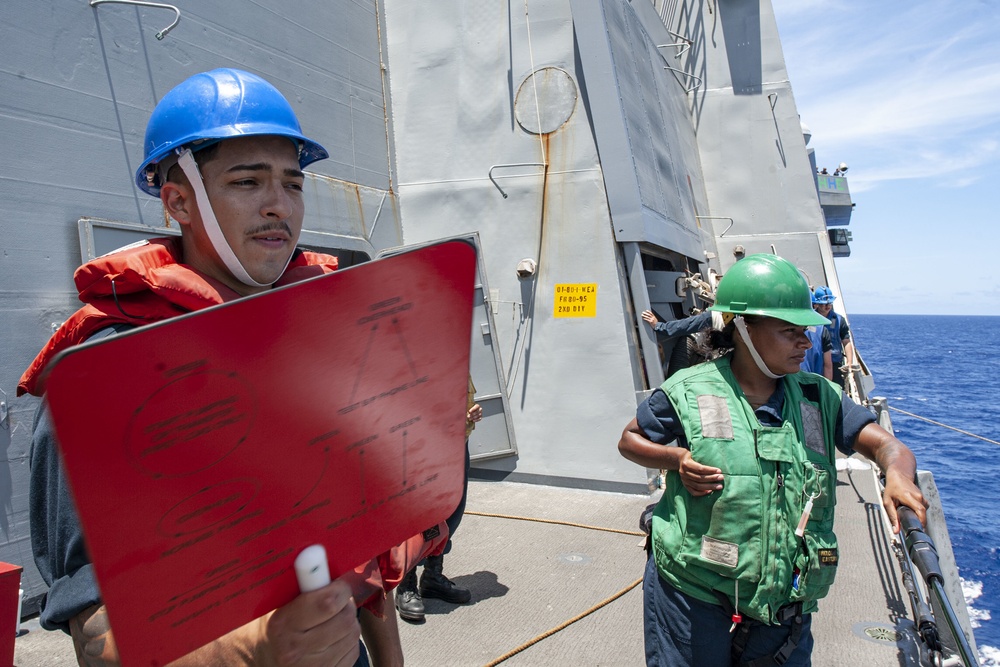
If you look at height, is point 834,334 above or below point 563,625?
above

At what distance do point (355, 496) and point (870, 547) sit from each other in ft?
17.0

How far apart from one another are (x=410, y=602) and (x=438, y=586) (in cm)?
29

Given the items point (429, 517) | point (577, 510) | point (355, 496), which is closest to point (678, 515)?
point (429, 517)

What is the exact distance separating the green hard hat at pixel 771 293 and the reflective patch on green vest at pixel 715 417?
1.15 ft

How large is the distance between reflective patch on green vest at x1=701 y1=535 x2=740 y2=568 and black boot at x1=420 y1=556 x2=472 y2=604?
2.47 metres

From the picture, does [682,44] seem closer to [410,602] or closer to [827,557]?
[410,602]

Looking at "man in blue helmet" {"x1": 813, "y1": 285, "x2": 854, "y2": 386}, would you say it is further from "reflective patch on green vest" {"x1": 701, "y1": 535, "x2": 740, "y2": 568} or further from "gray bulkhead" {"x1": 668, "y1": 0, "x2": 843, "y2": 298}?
"reflective patch on green vest" {"x1": 701, "y1": 535, "x2": 740, "y2": 568}

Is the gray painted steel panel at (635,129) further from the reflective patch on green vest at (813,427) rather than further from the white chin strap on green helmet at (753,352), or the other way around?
the reflective patch on green vest at (813,427)

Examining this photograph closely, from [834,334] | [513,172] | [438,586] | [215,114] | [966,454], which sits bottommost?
[966,454]

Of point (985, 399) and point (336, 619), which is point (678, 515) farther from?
point (985, 399)

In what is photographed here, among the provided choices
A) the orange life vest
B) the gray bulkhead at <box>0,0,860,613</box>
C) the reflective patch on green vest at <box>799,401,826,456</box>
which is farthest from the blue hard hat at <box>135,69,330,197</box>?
the gray bulkhead at <box>0,0,860,613</box>

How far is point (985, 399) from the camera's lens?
33281 mm

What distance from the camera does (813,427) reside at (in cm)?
235

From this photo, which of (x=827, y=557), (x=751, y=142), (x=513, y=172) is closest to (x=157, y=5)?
(x=513, y=172)
